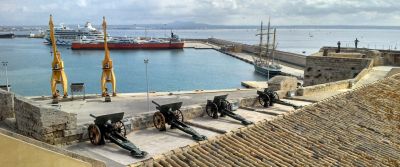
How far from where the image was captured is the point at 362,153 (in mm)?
10883

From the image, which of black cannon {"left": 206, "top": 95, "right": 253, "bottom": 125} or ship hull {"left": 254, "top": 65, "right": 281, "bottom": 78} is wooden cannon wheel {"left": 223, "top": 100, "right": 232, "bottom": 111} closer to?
black cannon {"left": 206, "top": 95, "right": 253, "bottom": 125}

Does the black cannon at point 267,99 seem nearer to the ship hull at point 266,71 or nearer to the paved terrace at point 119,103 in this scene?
the paved terrace at point 119,103

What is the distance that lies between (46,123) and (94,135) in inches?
50.4

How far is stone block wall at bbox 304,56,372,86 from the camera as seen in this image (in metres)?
28.2

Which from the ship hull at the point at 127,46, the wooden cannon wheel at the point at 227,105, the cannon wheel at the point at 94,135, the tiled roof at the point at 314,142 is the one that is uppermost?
the ship hull at the point at 127,46

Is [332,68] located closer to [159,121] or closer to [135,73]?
[159,121]

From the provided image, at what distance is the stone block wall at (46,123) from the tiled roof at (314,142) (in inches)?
116

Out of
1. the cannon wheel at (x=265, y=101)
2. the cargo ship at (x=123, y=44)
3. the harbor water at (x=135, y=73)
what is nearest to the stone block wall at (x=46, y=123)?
the cannon wheel at (x=265, y=101)

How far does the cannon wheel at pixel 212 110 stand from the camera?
13602 mm

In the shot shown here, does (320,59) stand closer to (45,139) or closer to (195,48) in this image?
(45,139)

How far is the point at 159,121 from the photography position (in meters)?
11.8

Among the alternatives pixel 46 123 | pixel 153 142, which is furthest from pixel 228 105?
pixel 46 123

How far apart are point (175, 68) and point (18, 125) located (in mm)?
73030

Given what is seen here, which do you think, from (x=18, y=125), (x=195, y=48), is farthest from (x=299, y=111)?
(x=195, y=48)
